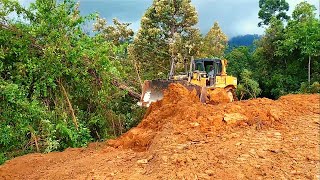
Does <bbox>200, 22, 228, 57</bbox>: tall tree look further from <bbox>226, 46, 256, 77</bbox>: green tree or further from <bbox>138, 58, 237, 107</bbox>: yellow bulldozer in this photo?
<bbox>138, 58, 237, 107</bbox>: yellow bulldozer

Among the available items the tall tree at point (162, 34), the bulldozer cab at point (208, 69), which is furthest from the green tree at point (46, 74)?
the tall tree at point (162, 34)

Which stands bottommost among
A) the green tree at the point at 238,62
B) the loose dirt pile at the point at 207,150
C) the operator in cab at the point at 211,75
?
the loose dirt pile at the point at 207,150

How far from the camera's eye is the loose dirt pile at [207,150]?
616cm

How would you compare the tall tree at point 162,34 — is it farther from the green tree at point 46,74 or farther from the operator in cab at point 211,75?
the green tree at point 46,74

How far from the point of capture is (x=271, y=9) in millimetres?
39781

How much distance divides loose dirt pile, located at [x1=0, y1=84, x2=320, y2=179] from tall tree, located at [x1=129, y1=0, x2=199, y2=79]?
17.1 metres

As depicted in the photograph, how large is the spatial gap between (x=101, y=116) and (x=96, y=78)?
1632 millimetres

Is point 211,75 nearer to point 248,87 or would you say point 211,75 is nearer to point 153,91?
point 153,91

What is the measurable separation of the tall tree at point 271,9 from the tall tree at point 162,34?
49.5ft

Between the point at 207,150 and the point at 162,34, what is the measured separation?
68.4 ft

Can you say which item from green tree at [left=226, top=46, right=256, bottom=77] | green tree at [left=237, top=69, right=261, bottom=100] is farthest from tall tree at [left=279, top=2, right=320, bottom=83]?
green tree at [left=226, top=46, right=256, bottom=77]

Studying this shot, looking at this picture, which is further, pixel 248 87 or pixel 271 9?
pixel 271 9

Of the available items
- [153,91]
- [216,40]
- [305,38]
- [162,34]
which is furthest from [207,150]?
[216,40]

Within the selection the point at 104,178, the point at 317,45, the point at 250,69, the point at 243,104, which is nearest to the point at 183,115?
the point at 243,104
